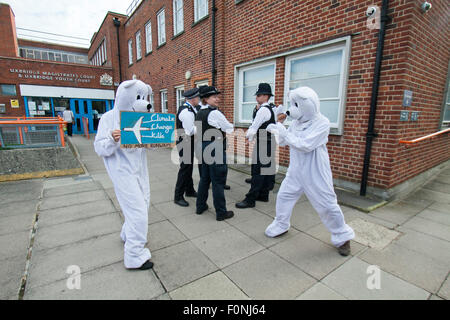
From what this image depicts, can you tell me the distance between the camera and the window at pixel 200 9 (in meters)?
8.01

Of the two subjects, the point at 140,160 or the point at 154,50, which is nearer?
the point at 140,160

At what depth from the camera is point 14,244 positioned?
2.79 metres

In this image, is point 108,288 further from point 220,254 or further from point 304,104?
point 304,104

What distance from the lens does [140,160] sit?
243 centimetres

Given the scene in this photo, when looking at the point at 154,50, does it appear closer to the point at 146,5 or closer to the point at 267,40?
the point at 146,5

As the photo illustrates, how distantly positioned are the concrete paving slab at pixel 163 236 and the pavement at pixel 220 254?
0.01 meters

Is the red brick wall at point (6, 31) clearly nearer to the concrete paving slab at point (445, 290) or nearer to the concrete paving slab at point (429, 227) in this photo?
the concrete paving slab at point (429, 227)

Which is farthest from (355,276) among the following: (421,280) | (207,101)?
(207,101)

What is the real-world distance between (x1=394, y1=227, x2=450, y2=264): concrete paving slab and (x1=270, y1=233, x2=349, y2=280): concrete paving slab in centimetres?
89

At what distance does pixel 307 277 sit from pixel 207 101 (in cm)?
246

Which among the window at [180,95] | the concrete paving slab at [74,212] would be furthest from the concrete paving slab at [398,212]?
the window at [180,95]

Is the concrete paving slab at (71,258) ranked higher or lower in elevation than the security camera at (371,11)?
lower

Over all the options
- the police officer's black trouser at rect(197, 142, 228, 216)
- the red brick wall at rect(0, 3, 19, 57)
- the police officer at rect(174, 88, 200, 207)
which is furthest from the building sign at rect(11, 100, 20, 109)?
the police officer's black trouser at rect(197, 142, 228, 216)
